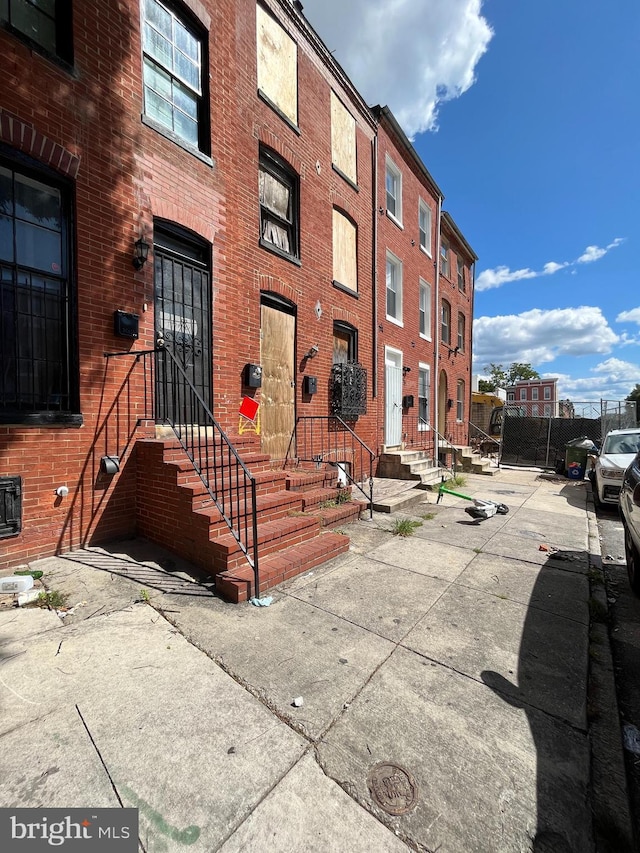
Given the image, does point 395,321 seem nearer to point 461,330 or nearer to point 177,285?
point 177,285

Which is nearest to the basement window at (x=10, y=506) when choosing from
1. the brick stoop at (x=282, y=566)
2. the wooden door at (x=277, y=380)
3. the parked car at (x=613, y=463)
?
the brick stoop at (x=282, y=566)

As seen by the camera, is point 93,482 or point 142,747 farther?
point 93,482

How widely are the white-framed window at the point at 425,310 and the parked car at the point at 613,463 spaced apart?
6.13 metres

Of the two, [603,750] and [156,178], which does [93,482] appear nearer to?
[156,178]

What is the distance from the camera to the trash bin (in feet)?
37.7

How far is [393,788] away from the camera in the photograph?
5.86ft

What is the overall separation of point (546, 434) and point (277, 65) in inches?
521

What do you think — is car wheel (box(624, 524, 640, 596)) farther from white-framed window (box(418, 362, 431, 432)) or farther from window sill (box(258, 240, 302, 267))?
white-framed window (box(418, 362, 431, 432))

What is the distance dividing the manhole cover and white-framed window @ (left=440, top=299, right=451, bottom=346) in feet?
47.6

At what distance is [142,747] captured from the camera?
75.2 inches

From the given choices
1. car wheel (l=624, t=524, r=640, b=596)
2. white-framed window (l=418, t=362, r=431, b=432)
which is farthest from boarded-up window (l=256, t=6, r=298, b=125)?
car wheel (l=624, t=524, r=640, b=596)

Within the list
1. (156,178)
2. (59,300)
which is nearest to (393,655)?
(59,300)

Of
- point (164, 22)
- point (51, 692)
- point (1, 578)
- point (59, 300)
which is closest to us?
point (51, 692)

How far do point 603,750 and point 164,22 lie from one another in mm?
8374
